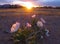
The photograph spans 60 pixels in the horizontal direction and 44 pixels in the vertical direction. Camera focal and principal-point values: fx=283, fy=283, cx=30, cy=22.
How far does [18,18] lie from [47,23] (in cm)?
94

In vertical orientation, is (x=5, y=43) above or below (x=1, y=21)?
below

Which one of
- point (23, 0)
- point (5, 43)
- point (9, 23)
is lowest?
point (5, 43)

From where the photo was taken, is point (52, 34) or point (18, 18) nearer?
point (52, 34)

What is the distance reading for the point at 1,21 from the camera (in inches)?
313

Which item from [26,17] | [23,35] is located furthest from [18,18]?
[23,35]

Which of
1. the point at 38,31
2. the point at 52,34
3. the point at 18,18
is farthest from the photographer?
the point at 18,18

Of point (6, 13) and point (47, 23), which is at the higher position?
point (6, 13)

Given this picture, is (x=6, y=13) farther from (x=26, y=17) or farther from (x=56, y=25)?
(x=56, y=25)

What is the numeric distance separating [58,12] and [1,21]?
212 cm

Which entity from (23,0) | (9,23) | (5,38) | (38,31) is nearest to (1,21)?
(9,23)

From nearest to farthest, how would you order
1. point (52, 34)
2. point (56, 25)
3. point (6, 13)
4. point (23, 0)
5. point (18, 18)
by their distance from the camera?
1. point (52, 34)
2. point (56, 25)
3. point (18, 18)
4. point (6, 13)
5. point (23, 0)

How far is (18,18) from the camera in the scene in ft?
27.1

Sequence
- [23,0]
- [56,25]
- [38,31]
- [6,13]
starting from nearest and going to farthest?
1. [38,31]
2. [56,25]
3. [6,13]
4. [23,0]

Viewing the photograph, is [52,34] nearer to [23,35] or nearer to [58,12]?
A: [23,35]
